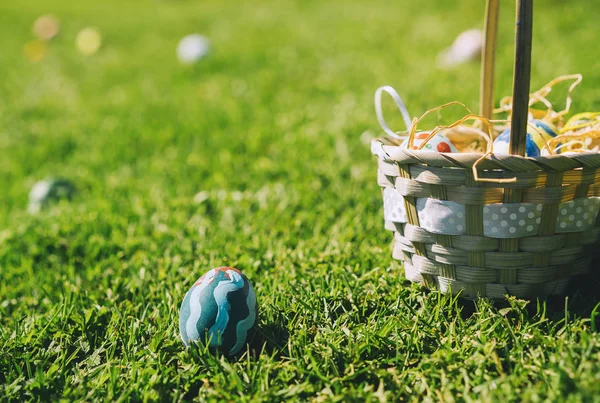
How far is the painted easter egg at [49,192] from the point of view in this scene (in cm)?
320

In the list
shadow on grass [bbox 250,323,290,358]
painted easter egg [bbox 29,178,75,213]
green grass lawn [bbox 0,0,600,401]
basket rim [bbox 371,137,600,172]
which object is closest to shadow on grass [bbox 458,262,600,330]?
green grass lawn [bbox 0,0,600,401]

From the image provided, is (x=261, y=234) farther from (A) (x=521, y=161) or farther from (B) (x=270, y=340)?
(A) (x=521, y=161)

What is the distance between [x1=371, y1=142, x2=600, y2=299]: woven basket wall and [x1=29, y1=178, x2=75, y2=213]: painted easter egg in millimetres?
2157

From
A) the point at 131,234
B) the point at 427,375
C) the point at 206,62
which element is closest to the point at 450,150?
the point at 427,375

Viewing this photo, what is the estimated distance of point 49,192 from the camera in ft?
10.6

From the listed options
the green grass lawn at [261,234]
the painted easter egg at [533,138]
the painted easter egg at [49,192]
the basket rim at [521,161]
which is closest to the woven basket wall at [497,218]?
the basket rim at [521,161]

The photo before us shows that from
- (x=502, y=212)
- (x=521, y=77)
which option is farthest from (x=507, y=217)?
(x=521, y=77)

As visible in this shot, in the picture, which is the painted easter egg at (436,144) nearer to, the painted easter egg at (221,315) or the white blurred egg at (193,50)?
the painted easter egg at (221,315)

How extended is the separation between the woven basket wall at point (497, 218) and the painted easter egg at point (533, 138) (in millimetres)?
252

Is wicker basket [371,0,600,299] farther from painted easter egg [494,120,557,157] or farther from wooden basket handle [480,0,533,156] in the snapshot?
painted easter egg [494,120,557,157]

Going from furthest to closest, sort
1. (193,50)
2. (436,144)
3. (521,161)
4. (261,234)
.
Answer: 1. (193,50)
2. (261,234)
3. (436,144)
4. (521,161)

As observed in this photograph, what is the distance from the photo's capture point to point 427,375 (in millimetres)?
1555

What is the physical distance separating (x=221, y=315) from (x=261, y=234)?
0.88 meters

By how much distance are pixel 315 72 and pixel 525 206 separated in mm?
3505
